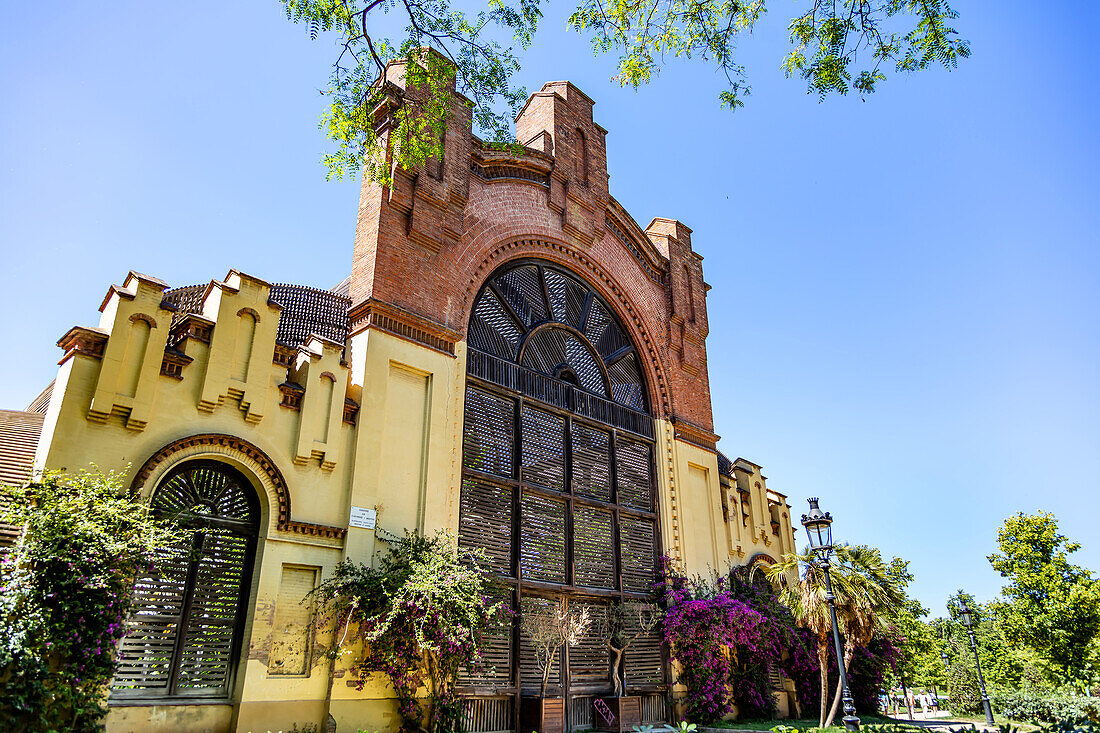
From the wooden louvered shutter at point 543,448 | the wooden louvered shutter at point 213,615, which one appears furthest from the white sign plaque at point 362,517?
the wooden louvered shutter at point 543,448

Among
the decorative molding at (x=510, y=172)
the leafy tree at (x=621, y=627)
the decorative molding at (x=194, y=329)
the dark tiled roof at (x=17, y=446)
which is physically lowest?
the leafy tree at (x=621, y=627)

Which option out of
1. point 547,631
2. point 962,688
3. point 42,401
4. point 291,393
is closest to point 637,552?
point 547,631

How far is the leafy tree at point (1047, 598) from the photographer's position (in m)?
24.9

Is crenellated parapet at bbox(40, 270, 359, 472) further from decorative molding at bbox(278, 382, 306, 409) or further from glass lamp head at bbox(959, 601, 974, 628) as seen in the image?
glass lamp head at bbox(959, 601, 974, 628)

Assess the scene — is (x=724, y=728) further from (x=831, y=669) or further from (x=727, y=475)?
(x=727, y=475)

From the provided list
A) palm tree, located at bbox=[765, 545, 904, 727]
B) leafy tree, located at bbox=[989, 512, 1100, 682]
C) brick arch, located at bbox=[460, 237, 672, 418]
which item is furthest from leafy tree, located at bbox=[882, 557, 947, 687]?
brick arch, located at bbox=[460, 237, 672, 418]

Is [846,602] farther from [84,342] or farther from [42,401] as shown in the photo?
[42,401]

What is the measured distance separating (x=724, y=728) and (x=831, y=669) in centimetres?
610

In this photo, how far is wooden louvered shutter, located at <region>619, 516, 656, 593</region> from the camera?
15695mm

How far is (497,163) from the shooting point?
16422 mm

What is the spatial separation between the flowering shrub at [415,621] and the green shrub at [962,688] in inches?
1628

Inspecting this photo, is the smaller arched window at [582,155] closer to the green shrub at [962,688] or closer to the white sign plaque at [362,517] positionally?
the white sign plaque at [362,517]

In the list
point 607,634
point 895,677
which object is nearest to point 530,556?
point 607,634

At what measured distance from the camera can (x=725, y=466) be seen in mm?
21484
